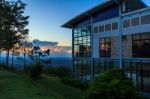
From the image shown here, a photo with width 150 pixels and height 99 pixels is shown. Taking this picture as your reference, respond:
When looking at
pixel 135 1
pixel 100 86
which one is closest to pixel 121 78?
pixel 100 86

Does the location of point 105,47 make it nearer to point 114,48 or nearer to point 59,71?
point 114,48

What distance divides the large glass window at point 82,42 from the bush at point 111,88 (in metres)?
17.4

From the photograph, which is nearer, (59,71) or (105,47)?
(105,47)

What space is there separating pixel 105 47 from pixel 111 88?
53.0ft

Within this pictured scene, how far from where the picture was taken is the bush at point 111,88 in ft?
68.4

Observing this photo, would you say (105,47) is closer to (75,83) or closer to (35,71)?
(75,83)

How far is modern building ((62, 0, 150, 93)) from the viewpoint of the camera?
101 ft

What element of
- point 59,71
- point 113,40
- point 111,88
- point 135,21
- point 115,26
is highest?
point 135,21

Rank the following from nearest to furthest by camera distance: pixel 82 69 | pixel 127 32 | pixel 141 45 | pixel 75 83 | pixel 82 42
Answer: pixel 141 45, pixel 127 32, pixel 75 83, pixel 82 69, pixel 82 42

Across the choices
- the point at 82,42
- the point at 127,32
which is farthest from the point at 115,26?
the point at 82,42

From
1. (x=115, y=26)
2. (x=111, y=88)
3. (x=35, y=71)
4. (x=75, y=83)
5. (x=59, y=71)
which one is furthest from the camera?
(x=59, y=71)

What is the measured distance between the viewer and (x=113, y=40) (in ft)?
117

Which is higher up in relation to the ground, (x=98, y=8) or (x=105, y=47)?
(x=98, y=8)

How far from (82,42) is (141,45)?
43.2ft
